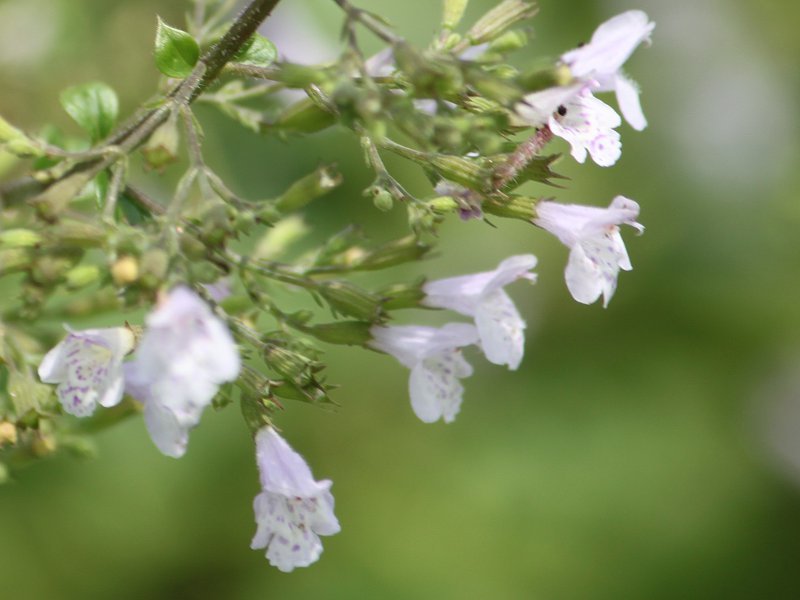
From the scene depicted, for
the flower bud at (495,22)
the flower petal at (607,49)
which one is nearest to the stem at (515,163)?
the flower petal at (607,49)

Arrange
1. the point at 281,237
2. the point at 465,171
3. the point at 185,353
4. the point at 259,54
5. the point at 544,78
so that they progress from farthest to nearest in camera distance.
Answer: the point at 281,237 < the point at 259,54 < the point at 465,171 < the point at 544,78 < the point at 185,353

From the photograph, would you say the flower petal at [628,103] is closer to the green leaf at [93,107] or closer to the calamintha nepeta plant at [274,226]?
the calamintha nepeta plant at [274,226]

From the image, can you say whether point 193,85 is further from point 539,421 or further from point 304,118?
point 539,421

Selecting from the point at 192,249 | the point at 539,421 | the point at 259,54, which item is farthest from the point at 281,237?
the point at 539,421

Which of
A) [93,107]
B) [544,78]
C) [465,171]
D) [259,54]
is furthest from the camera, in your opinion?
[93,107]

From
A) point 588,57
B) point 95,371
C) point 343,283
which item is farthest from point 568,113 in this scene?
point 95,371

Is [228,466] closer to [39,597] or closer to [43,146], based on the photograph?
[39,597]
